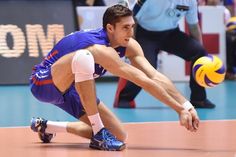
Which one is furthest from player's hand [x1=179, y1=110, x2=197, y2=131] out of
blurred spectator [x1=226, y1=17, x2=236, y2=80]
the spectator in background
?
blurred spectator [x1=226, y1=17, x2=236, y2=80]

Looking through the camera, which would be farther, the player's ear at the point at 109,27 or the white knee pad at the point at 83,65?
the player's ear at the point at 109,27

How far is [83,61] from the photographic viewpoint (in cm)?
479

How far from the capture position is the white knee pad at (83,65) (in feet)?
15.7

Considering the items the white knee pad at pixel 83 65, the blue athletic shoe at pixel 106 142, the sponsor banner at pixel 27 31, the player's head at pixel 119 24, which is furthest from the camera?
the sponsor banner at pixel 27 31

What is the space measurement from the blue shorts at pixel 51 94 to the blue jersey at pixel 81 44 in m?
0.11

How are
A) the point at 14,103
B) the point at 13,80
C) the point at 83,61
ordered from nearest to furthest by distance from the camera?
the point at 83,61
the point at 14,103
the point at 13,80

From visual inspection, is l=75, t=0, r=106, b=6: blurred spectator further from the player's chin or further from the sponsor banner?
the player's chin

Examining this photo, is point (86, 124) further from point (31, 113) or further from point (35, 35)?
point (35, 35)

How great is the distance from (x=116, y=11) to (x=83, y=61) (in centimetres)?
48

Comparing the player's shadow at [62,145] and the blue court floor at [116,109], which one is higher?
the player's shadow at [62,145]

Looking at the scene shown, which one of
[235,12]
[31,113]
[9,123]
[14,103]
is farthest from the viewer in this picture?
[235,12]

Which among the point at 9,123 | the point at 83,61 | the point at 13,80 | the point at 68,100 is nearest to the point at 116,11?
the point at 83,61

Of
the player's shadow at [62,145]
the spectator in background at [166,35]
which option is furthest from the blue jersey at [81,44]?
the spectator in background at [166,35]

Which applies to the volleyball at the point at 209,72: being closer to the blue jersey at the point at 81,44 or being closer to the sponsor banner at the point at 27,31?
the blue jersey at the point at 81,44
